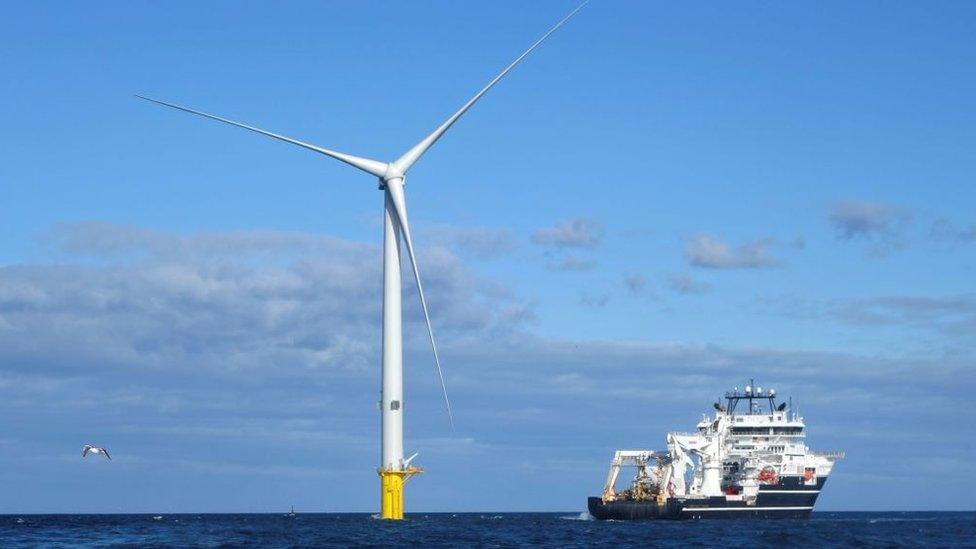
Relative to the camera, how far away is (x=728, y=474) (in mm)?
163375

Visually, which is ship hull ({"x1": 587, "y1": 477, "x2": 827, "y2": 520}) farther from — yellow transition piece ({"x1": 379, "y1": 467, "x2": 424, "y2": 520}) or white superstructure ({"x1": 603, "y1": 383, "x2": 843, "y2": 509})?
yellow transition piece ({"x1": 379, "y1": 467, "x2": 424, "y2": 520})

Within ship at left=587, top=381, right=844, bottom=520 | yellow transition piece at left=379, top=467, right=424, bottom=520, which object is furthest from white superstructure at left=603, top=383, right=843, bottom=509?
yellow transition piece at left=379, top=467, right=424, bottom=520

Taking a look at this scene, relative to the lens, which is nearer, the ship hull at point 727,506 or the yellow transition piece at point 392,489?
the yellow transition piece at point 392,489

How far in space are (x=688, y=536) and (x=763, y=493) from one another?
40.5 m

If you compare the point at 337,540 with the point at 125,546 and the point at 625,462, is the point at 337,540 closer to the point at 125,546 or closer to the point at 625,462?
the point at 125,546

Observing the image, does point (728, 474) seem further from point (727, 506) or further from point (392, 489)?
point (392, 489)

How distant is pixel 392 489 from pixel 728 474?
64.8 metres

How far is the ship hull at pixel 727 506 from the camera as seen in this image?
152250 millimetres

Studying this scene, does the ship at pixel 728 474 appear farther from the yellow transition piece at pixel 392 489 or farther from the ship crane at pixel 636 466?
the yellow transition piece at pixel 392 489

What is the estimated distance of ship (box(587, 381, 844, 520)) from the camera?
154m

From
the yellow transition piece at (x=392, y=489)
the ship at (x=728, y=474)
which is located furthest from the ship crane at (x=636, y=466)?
the yellow transition piece at (x=392, y=489)

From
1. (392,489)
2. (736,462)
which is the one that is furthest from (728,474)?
(392,489)

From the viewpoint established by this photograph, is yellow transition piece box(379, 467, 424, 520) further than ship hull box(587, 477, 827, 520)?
No

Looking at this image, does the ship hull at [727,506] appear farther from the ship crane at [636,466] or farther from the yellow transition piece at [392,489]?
the yellow transition piece at [392,489]
